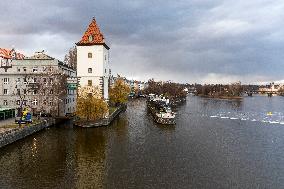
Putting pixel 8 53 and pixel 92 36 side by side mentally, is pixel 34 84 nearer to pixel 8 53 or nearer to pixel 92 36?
pixel 92 36

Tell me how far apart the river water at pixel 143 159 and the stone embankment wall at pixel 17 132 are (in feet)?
3.13

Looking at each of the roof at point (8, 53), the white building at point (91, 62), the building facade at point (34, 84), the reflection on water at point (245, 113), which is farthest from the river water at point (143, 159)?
the roof at point (8, 53)

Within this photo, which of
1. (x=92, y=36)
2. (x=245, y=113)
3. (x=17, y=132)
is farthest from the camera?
(x=245, y=113)

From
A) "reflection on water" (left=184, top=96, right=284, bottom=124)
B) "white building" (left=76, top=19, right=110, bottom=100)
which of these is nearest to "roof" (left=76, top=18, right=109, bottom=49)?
"white building" (left=76, top=19, right=110, bottom=100)

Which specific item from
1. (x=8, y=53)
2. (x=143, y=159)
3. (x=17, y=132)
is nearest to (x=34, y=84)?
(x=8, y=53)

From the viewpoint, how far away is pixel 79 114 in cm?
7219

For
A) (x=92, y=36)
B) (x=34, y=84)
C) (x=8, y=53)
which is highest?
(x=92, y=36)

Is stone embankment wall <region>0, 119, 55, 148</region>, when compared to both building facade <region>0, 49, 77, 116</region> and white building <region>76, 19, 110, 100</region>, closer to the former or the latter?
building facade <region>0, 49, 77, 116</region>

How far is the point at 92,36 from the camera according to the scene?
264 ft

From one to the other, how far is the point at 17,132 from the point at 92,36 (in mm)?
33019

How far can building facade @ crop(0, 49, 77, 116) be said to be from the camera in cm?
7600

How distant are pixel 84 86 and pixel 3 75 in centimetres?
1832

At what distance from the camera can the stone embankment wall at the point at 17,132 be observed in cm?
4986

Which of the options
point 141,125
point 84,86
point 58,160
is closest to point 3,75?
point 84,86
